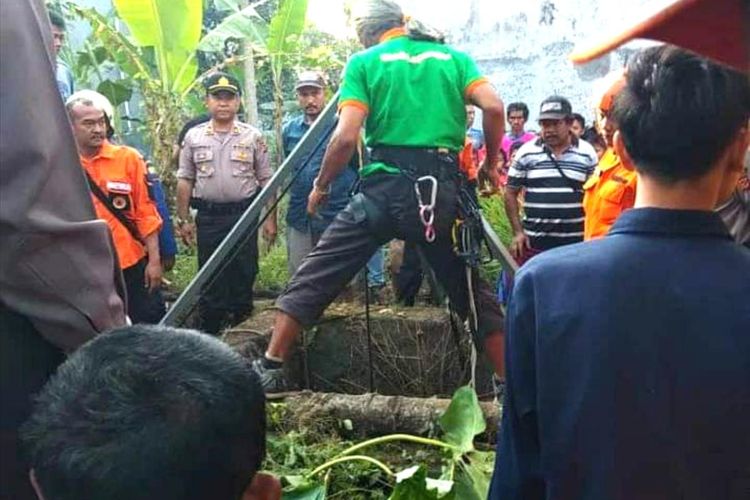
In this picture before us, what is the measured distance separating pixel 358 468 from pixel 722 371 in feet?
6.46

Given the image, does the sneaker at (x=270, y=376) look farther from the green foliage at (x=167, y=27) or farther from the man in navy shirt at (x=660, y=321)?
the green foliage at (x=167, y=27)

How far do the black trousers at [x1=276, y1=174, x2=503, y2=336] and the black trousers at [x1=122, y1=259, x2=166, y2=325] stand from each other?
1023mm

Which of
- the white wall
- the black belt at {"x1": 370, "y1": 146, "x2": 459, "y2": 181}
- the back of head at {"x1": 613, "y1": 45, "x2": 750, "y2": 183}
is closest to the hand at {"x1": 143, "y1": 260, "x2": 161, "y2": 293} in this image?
the black belt at {"x1": 370, "y1": 146, "x2": 459, "y2": 181}

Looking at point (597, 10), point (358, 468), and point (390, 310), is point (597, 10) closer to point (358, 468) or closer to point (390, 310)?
point (390, 310)

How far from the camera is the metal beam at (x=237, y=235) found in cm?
383

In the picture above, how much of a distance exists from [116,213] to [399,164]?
1480 millimetres

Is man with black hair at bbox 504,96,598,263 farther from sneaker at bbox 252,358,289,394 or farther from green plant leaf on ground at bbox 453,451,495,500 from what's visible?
green plant leaf on ground at bbox 453,451,495,500

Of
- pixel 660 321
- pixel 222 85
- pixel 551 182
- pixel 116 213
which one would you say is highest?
pixel 660 321

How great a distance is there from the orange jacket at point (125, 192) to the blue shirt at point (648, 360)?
3.20 m

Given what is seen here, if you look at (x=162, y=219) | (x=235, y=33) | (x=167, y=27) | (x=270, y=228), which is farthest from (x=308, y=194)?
(x=235, y=33)

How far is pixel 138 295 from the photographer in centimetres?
461

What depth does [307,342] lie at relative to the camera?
5.43m

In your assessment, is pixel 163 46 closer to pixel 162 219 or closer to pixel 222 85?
Result: pixel 222 85

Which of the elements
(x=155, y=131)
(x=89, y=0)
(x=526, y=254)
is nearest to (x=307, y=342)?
(x=526, y=254)
